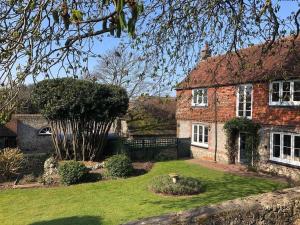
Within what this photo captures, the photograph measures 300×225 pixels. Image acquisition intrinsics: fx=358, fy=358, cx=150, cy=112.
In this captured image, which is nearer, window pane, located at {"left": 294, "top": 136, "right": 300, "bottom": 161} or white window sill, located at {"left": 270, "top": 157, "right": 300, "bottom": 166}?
window pane, located at {"left": 294, "top": 136, "right": 300, "bottom": 161}

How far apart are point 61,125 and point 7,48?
1933cm

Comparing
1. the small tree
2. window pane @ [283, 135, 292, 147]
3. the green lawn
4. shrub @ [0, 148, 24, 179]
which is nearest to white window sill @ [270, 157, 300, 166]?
window pane @ [283, 135, 292, 147]

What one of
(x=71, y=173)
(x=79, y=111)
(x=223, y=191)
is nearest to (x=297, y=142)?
(x=223, y=191)

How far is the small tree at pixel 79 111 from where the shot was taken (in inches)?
856

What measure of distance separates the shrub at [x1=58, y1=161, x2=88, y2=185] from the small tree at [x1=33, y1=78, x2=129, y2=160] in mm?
4045

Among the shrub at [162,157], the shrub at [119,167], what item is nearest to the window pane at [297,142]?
the shrub at [119,167]

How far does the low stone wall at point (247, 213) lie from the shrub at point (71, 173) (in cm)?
1398

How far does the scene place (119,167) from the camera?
19.3 m

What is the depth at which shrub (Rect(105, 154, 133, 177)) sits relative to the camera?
761 inches

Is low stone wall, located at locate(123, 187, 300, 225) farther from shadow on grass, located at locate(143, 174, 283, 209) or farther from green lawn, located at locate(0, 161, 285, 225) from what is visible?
shadow on grass, located at locate(143, 174, 283, 209)

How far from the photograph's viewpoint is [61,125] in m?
23.5

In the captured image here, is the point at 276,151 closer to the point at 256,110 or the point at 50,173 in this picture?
the point at 256,110

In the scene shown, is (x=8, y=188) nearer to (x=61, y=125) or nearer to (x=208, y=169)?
(x=61, y=125)

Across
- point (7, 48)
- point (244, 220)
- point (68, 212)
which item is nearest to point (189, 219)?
point (244, 220)
